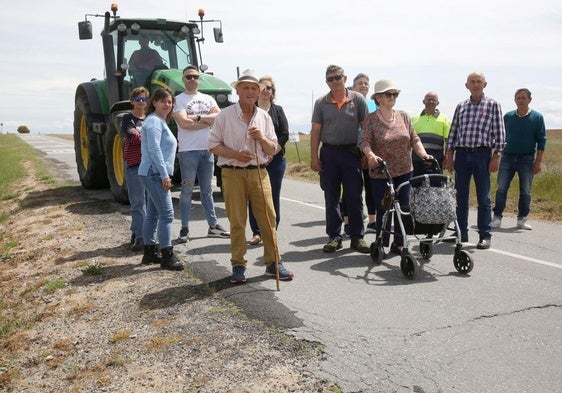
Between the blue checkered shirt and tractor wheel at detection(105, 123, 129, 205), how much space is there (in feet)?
18.3

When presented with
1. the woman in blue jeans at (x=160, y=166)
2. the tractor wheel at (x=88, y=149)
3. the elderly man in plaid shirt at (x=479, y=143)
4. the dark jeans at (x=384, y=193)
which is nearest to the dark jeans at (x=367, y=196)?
the dark jeans at (x=384, y=193)

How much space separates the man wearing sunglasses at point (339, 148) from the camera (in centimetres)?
646

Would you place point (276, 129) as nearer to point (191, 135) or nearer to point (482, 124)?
point (191, 135)

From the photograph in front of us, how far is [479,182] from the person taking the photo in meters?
7.09

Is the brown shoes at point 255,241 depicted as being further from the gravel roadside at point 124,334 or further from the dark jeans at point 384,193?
the dark jeans at point 384,193

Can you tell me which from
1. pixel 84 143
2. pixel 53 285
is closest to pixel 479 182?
pixel 53 285

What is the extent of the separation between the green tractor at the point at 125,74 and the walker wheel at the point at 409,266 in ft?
17.0

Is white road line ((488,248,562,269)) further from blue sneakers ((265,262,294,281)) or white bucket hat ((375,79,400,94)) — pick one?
blue sneakers ((265,262,294,281))

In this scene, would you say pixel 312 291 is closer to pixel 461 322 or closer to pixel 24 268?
pixel 461 322

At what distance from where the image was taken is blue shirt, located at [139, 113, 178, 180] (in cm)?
581

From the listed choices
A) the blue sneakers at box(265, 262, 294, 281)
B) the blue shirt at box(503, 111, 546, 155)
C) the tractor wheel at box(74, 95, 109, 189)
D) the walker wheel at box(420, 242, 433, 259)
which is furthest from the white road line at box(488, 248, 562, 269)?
the tractor wheel at box(74, 95, 109, 189)

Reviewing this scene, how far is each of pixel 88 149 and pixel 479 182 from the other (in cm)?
754

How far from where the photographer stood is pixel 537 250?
698 cm

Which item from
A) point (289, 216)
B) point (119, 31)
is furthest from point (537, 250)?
point (119, 31)
